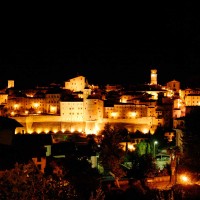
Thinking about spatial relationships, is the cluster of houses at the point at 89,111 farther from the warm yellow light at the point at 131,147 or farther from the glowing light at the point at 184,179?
the glowing light at the point at 184,179

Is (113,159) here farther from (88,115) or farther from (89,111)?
(89,111)

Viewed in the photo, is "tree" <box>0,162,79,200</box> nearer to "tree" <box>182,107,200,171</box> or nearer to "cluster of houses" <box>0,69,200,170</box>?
"tree" <box>182,107,200,171</box>

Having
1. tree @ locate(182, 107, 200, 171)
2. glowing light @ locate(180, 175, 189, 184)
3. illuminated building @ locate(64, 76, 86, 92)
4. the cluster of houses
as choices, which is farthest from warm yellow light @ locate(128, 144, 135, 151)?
illuminated building @ locate(64, 76, 86, 92)

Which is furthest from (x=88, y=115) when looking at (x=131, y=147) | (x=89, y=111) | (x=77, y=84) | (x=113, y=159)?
(x=113, y=159)

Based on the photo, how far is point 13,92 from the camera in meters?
41.0

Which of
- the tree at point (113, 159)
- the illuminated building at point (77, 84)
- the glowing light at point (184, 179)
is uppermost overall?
the illuminated building at point (77, 84)

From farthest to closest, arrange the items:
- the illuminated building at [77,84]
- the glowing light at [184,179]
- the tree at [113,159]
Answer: the illuminated building at [77,84]
the tree at [113,159]
the glowing light at [184,179]

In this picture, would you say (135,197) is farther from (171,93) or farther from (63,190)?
(171,93)

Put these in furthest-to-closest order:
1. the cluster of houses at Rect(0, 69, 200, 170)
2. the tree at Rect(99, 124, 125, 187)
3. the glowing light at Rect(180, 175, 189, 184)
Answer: the cluster of houses at Rect(0, 69, 200, 170), the tree at Rect(99, 124, 125, 187), the glowing light at Rect(180, 175, 189, 184)

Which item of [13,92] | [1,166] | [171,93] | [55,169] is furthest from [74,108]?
[1,166]

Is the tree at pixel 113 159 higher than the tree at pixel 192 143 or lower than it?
lower

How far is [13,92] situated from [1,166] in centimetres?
3451

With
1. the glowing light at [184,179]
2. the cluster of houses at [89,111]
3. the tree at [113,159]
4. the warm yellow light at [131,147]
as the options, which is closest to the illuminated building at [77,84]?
the cluster of houses at [89,111]

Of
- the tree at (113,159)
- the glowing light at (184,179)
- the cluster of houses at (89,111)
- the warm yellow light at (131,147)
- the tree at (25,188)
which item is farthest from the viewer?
the cluster of houses at (89,111)
